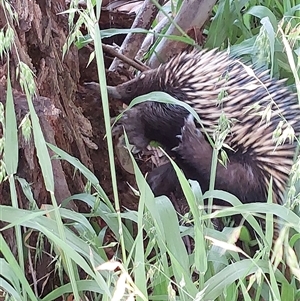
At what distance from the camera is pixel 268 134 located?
1.26m

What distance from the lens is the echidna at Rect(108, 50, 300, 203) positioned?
4.04 feet

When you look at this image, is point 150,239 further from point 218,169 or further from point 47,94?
point 218,169

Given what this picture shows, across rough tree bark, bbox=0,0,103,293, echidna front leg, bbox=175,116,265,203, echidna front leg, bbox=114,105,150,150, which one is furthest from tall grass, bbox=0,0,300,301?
echidna front leg, bbox=114,105,150,150

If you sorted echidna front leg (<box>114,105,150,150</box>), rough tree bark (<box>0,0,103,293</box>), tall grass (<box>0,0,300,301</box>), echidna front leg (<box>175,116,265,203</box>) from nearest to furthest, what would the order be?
tall grass (<box>0,0,300,301</box>)
rough tree bark (<box>0,0,103,293</box>)
echidna front leg (<box>175,116,265,203</box>)
echidna front leg (<box>114,105,150,150</box>)

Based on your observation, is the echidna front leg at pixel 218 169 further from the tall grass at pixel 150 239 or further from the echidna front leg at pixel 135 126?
the tall grass at pixel 150 239

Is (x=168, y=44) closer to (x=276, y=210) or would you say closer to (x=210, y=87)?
(x=210, y=87)

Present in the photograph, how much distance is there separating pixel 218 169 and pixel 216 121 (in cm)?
13

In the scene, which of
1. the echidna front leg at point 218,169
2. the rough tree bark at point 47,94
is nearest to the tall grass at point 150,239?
the rough tree bark at point 47,94

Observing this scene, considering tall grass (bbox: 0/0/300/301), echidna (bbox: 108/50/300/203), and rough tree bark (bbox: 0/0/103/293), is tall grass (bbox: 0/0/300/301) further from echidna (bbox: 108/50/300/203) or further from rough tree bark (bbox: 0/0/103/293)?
echidna (bbox: 108/50/300/203)

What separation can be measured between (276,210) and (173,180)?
2.14ft

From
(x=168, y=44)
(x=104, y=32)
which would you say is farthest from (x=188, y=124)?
(x=168, y=44)

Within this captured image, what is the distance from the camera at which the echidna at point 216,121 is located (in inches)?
48.5

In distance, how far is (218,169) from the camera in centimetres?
122

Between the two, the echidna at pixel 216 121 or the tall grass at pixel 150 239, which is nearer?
the tall grass at pixel 150 239
